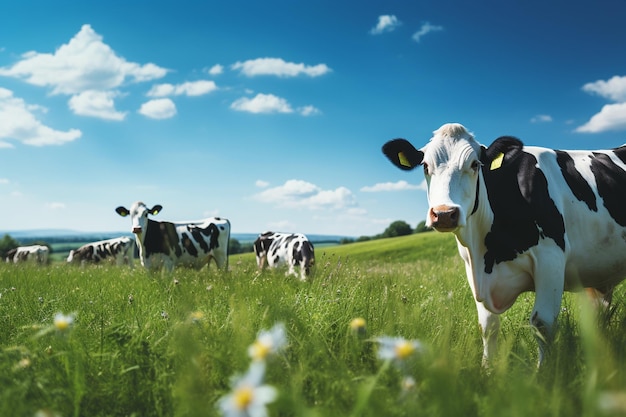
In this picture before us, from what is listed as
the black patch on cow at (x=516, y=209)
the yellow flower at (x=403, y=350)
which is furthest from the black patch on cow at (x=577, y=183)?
the yellow flower at (x=403, y=350)

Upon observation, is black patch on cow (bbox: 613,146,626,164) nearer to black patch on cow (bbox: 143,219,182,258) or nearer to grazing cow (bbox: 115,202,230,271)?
grazing cow (bbox: 115,202,230,271)

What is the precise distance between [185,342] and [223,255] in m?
15.0

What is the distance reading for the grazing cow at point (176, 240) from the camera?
49.6 ft

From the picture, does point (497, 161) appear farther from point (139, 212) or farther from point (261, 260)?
point (139, 212)

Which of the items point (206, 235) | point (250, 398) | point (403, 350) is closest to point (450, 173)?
point (403, 350)

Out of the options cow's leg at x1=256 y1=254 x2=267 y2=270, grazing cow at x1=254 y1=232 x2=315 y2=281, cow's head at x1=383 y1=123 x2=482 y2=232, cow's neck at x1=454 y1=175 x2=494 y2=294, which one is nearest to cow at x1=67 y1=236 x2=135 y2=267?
cow's leg at x1=256 y1=254 x2=267 y2=270

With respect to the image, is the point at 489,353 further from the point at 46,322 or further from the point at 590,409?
the point at 46,322

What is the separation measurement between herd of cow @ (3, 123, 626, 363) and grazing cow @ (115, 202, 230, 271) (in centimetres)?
1019

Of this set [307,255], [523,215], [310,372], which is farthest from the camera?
[307,255]

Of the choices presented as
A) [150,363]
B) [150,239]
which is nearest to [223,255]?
[150,239]

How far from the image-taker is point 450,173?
15.2 ft

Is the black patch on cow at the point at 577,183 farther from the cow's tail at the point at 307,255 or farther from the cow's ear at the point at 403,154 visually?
the cow's tail at the point at 307,255

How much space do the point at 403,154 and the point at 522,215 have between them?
126cm

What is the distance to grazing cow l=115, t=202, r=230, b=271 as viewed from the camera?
49.6 ft
